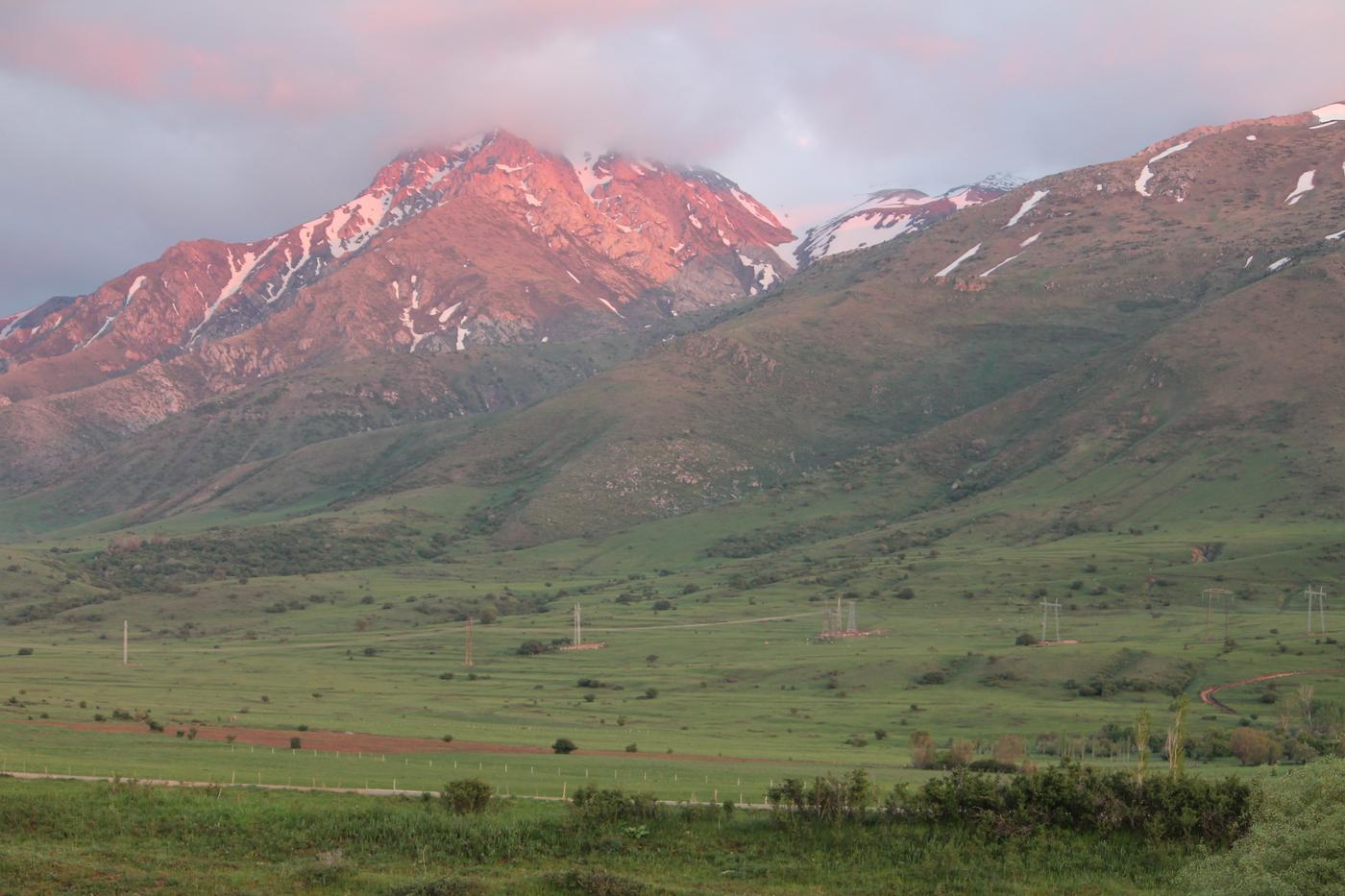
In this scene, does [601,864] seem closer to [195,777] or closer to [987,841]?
[987,841]

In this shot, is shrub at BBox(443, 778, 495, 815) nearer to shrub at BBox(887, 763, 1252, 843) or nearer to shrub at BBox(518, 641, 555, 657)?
shrub at BBox(887, 763, 1252, 843)

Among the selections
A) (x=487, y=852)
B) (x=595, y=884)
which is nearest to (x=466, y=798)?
(x=487, y=852)

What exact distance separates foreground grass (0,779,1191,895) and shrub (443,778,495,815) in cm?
95

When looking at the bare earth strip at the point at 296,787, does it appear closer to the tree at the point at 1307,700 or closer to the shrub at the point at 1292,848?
the shrub at the point at 1292,848

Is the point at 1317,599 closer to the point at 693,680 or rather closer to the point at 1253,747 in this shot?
the point at 693,680

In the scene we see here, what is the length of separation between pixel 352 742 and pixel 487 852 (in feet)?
112

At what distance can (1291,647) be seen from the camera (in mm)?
127188

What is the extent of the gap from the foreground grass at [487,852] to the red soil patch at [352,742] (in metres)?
23.6

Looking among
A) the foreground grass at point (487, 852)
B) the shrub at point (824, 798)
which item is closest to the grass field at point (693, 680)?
the shrub at point (824, 798)

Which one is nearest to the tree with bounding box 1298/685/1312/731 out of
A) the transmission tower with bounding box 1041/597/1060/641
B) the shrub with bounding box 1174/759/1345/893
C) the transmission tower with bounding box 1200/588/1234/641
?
the transmission tower with bounding box 1041/597/1060/641


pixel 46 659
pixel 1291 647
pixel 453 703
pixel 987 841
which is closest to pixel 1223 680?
pixel 1291 647

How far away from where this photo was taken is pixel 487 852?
167 feet

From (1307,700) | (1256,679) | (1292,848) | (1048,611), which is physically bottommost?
(1307,700)

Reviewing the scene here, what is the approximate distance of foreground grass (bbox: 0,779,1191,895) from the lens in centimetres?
4669
